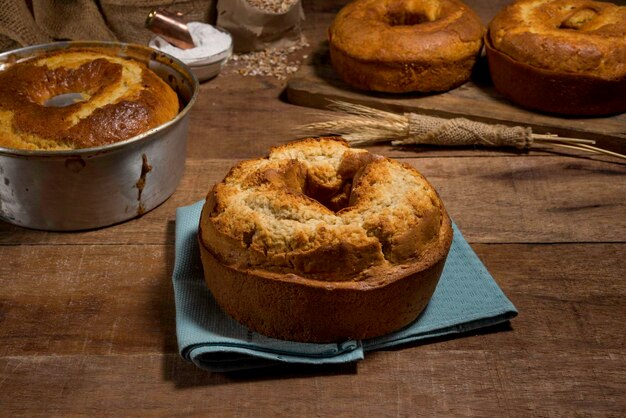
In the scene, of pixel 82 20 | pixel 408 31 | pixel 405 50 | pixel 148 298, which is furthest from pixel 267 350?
pixel 82 20

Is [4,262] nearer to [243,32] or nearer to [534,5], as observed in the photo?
[243,32]

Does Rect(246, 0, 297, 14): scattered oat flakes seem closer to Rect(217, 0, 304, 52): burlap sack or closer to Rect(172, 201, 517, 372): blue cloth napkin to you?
Rect(217, 0, 304, 52): burlap sack

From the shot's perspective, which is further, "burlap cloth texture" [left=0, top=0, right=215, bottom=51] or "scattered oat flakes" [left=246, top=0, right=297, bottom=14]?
"scattered oat flakes" [left=246, top=0, right=297, bottom=14]

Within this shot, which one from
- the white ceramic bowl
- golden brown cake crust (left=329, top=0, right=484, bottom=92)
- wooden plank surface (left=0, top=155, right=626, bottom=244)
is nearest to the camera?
wooden plank surface (left=0, top=155, right=626, bottom=244)

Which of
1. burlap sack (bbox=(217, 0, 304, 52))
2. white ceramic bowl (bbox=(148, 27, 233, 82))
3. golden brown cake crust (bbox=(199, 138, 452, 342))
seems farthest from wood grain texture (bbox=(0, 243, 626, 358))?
burlap sack (bbox=(217, 0, 304, 52))

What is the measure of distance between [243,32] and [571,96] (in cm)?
146

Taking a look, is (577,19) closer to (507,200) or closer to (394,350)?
(507,200)

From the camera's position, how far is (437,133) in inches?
94.9

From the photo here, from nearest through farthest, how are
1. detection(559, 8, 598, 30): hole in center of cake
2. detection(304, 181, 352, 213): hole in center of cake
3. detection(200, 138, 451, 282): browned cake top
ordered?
detection(200, 138, 451, 282): browned cake top
detection(304, 181, 352, 213): hole in center of cake
detection(559, 8, 598, 30): hole in center of cake

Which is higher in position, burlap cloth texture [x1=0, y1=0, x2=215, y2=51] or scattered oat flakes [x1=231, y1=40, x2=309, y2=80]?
burlap cloth texture [x1=0, y1=0, x2=215, y2=51]

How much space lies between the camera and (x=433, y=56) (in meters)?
2.59

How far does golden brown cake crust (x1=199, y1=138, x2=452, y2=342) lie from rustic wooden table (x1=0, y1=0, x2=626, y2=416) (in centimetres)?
13

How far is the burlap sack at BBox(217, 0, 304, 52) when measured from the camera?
3.02 metres

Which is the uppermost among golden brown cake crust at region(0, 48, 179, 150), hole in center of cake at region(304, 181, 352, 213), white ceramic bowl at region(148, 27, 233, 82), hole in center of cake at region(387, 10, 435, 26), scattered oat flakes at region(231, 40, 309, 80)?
hole in center of cake at region(304, 181, 352, 213)
